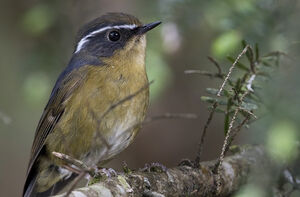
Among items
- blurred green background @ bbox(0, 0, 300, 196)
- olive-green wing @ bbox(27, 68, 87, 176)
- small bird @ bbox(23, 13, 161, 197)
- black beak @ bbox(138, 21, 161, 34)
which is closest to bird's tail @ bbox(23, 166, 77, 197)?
small bird @ bbox(23, 13, 161, 197)

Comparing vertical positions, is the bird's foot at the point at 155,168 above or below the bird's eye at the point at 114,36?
below

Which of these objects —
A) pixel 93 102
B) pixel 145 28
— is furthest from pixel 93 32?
pixel 93 102

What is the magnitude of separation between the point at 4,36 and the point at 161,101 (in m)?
2.34

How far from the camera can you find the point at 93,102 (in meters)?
4.29

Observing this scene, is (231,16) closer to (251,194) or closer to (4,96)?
(251,194)

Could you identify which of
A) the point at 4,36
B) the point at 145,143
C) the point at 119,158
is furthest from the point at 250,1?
the point at 4,36

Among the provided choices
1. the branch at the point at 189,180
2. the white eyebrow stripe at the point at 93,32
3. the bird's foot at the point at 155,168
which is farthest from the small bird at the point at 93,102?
the branch at the point at 189,180

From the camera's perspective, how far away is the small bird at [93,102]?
4.29m

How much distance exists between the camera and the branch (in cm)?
311

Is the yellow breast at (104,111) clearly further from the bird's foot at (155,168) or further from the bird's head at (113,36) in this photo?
the bird's foot at (155,168)

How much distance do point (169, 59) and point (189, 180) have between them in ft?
9.26

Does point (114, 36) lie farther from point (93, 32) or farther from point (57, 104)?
point (57, 104)

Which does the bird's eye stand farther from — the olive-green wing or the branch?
the branch

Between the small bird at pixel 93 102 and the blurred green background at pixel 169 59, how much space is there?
24cm
